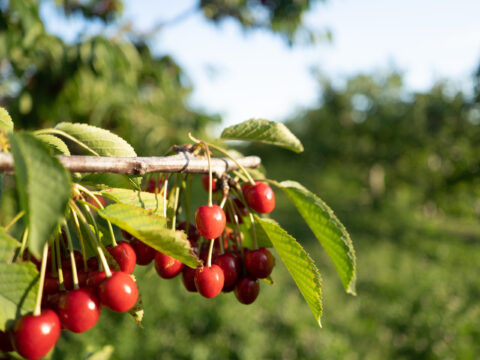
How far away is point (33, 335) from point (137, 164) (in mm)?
401

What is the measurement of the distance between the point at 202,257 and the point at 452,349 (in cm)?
504

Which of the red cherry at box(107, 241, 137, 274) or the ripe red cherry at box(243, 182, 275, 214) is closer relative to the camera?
the red cherry at box(107, 241, 137, 274)

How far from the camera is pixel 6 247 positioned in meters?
0.71

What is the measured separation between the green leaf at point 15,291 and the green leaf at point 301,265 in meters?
0.57

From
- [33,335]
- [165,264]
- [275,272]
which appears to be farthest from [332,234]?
[275,272]

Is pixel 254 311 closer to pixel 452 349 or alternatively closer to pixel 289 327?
pixel 289 327

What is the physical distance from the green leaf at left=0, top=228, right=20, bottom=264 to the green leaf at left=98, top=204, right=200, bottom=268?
0.53ft

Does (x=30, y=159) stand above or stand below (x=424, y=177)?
above

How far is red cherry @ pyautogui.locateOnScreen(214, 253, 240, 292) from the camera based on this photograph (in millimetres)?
1071

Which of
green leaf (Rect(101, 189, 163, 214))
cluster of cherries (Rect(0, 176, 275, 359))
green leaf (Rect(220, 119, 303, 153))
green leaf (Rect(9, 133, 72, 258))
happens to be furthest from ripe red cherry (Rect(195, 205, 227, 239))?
green leaf (Rect(9, 133, 72, 258))

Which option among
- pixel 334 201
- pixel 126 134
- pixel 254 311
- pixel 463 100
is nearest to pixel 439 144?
pixel 463 100

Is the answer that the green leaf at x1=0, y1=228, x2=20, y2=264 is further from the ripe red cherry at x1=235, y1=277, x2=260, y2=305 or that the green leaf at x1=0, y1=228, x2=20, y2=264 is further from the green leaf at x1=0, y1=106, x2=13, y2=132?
the ripe red cherry at x1=235, y1=277, x2=260, y2=305

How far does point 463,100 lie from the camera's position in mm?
14086

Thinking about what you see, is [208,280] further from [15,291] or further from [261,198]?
[15,291]
